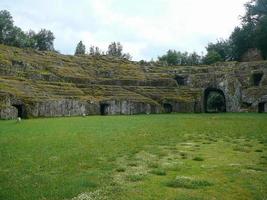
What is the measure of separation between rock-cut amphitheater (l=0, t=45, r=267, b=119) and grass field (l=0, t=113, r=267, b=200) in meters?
28.7

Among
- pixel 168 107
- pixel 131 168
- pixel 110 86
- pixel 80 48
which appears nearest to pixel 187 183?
pixel 131 168

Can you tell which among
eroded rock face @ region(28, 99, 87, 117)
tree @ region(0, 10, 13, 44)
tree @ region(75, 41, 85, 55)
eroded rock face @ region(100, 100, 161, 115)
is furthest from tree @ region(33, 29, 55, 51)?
eroded rock face @ region(28, 99, 87, 117)

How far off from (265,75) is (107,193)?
206 feet

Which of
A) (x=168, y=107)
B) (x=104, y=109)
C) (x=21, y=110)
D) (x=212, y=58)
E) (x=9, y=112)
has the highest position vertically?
(x=212, y=58)

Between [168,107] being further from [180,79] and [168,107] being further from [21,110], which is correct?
[21,110]

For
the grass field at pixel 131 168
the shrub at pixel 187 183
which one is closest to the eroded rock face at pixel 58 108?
the grass field at pixel 131 168

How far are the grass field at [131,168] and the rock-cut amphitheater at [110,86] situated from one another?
28750mm

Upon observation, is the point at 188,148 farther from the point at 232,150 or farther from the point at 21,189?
the point at 21,189

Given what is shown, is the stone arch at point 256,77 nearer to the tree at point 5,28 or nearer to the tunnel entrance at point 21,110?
the tunnel entrance at point 21,110

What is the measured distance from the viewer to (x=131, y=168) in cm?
1606

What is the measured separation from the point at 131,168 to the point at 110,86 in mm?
53584

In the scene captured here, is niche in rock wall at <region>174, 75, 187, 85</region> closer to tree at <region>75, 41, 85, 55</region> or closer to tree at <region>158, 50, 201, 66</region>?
tree at <region>158, 50, 201, 66</region>

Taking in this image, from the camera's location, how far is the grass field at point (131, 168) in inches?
489

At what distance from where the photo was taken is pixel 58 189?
12.6 metres
